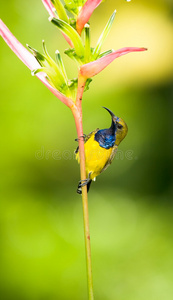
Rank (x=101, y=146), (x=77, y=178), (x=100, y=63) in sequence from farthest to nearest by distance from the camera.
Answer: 1. (x=77, y=178)
2. (x=101, y=146)
3. (x=100, y=63)

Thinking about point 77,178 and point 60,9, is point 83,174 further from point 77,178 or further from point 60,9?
point 77,178

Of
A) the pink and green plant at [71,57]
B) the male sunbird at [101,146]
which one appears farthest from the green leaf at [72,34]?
the male sunbird at [101,146]

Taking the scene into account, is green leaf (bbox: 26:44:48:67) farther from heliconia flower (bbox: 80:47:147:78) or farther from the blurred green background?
the blurred green background

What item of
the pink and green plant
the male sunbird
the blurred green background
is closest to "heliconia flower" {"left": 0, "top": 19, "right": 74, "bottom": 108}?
the pink and green plant

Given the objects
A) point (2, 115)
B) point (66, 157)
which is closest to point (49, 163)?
point (66, 157)

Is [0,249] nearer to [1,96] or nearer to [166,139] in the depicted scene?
[1,96]

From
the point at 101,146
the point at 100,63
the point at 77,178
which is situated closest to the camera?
the point at 100,63

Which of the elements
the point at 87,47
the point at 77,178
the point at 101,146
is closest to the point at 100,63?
the point at 87,47
